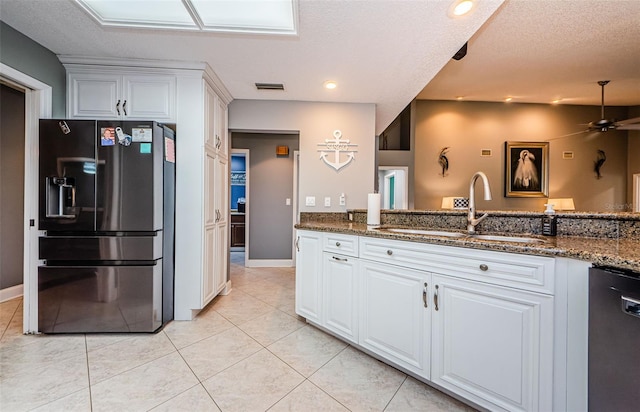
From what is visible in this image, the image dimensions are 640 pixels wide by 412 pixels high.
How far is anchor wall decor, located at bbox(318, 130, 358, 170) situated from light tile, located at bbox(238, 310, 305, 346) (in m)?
1.68

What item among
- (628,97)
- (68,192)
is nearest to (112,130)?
(68,192)

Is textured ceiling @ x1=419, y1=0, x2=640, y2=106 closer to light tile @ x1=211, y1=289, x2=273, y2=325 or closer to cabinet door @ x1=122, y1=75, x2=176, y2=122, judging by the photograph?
cabinet door @ x1=122, y1=75, x2=176, y2=122

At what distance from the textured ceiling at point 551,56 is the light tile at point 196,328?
3389mm

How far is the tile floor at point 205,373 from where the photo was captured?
139 centimetres

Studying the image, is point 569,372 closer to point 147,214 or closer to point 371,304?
point 371,304

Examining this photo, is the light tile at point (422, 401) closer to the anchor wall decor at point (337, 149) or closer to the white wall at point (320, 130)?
the white wall at point (320, 130)

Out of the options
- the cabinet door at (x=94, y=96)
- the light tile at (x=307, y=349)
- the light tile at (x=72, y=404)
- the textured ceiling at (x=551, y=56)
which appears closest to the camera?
the light tile at (x=72, y=404)

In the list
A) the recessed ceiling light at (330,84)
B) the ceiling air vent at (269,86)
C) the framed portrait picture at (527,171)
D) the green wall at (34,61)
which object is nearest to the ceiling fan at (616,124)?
the framed portrait picture at (527,171)

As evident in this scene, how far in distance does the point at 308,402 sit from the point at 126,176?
2.03 meters

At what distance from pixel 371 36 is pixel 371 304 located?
1812 mm

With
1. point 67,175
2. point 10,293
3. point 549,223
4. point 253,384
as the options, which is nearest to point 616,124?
point 549,223

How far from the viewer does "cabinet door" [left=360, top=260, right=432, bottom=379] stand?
4.82 ft

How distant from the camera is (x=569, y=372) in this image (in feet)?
3.43

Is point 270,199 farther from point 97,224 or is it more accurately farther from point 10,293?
point 10,293
